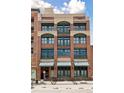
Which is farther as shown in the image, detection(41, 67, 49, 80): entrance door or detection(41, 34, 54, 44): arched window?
detection(41, 34, 54, 44): arched window

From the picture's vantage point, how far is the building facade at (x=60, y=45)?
462 inches

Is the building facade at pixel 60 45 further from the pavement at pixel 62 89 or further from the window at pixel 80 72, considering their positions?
the pavement at pixel 62 89

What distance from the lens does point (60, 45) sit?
1189 cm

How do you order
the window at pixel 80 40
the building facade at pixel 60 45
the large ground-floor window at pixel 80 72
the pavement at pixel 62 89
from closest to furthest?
the pavement at pixel 62 89 → the large ground-floor window at pixel 80 72 → the building facade at pixel 60 45 → the window at pixel 80 40

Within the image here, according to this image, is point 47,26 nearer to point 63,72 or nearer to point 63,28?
point 63,28

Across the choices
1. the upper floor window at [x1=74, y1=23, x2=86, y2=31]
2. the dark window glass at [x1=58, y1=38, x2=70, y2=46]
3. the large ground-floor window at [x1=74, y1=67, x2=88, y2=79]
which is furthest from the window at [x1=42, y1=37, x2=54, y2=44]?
the large ground-floor window at [x1=74, y1=67, x2=88, y2=79]

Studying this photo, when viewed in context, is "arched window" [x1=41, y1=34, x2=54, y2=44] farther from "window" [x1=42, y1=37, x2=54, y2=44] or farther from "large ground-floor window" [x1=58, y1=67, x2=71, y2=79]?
"large ground-floor window" [x1=58, y1=67, x2=71, y2=79]

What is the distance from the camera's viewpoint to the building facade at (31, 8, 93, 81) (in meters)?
11.7

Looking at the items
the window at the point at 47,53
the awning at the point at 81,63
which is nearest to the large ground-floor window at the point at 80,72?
the awning at the point at 81,63

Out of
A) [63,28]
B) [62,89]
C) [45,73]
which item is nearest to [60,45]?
[63,28]

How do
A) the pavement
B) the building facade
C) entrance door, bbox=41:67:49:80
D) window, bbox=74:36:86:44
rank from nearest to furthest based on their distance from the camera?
the pavement < entrance door, bbox=41:67:49:80 < the building facade < window, bbox=74:36:86:44
